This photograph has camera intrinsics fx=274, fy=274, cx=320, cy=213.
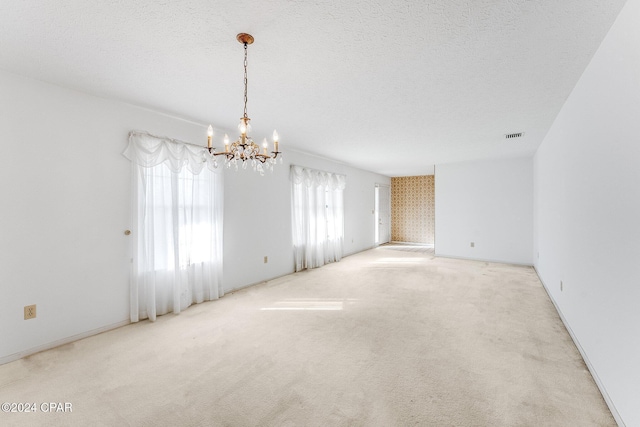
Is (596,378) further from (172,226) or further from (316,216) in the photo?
(316,216)

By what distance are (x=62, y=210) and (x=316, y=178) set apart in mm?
4215

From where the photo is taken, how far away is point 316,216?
605cm

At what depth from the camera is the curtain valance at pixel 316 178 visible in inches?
217

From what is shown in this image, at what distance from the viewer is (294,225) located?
5527 mm

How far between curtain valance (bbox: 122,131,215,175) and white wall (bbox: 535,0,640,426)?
3362 mm

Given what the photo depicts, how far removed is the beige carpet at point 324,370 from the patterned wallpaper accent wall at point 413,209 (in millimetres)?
5713

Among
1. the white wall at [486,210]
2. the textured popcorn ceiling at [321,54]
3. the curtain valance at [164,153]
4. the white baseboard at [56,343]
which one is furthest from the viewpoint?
the white wall at [486,210]

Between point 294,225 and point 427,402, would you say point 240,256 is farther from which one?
point 427,402

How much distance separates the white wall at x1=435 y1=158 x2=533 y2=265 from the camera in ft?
20.7

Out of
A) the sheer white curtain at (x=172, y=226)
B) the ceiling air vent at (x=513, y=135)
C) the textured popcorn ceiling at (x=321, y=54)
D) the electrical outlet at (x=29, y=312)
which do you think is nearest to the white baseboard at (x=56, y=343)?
the sheer white curtain at (x=172, y=226)

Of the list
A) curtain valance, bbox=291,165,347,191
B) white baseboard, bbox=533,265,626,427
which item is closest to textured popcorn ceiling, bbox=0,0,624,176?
curtain valance, bbox=291,165,347,191

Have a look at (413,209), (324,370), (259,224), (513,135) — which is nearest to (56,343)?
(324,370)

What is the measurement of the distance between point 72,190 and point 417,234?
30.0 ft

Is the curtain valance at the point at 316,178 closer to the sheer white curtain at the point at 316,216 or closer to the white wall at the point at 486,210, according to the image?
the sheer white curtain at the point at 316,216
